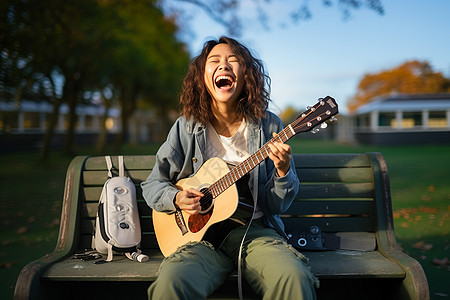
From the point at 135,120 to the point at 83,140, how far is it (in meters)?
8.20

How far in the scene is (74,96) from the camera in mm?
19891

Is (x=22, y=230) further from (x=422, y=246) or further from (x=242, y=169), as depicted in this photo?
(x=422, y=246)

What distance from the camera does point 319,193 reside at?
325cm

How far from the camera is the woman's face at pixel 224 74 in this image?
2799 millimetres

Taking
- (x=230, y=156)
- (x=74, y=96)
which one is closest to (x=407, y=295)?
(x=230, y=156)

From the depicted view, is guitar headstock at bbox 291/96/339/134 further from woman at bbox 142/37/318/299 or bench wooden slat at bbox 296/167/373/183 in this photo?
bench wooden slat at bbox 296/167/373/183

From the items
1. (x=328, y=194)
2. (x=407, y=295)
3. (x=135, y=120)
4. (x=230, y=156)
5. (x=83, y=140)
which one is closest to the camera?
(x=407, y=295)

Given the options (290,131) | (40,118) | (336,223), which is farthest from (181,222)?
(40,118)

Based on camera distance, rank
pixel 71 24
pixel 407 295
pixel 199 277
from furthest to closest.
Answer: pixel 71 24
pixel 407 295
pixel 199 277

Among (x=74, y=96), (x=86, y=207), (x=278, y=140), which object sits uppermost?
(x=74, y=96)

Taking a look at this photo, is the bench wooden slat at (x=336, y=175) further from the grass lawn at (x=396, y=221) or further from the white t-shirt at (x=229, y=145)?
the grass lawn at (x=396, y=221)

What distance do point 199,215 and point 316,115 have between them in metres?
0.96

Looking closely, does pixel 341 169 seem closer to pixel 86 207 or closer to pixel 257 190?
pixel 257 190

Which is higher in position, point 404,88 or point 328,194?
point 404,88
